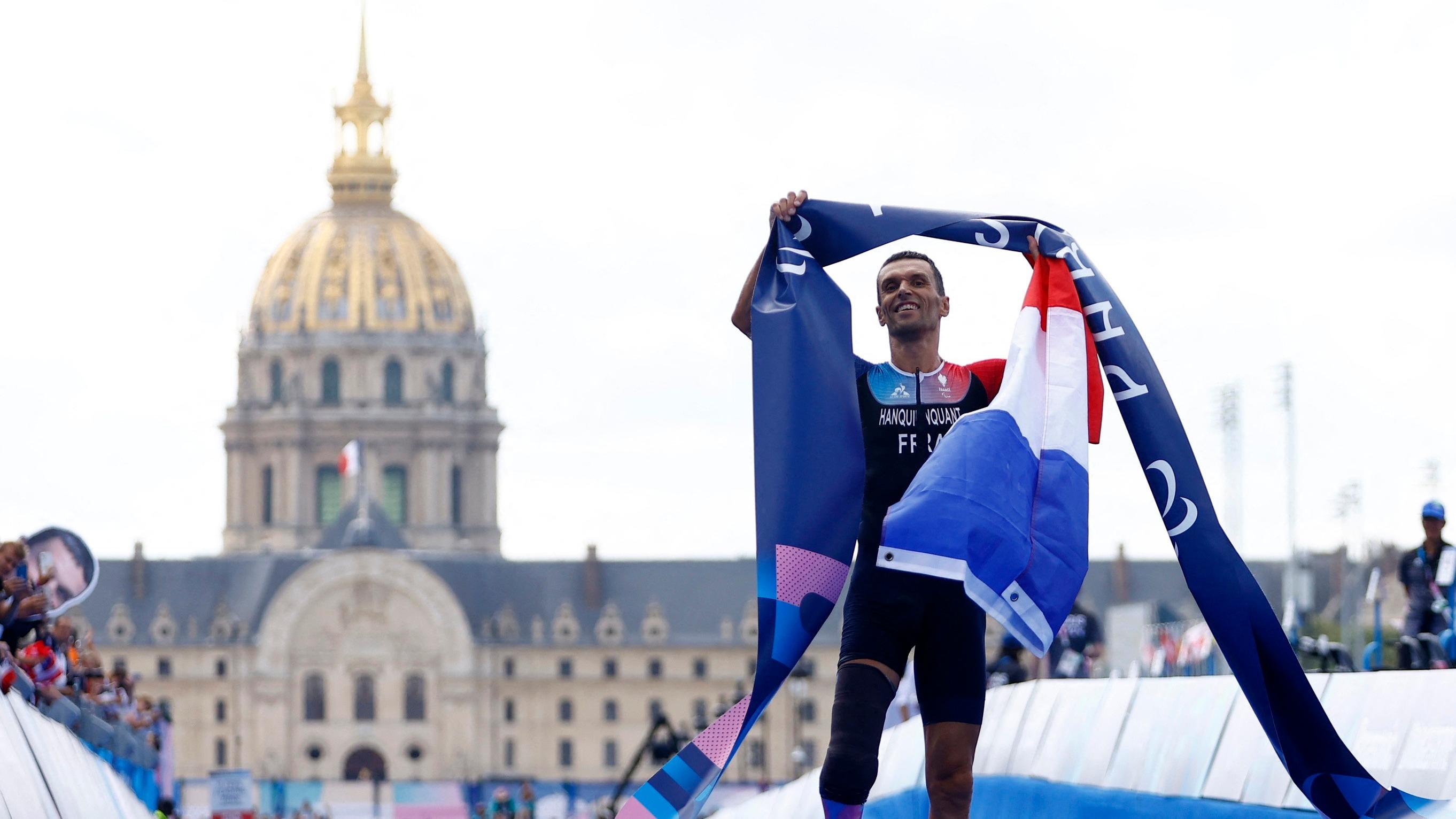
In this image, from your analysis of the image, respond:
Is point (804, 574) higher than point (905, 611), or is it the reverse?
point (804, 574)

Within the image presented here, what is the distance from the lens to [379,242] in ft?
475

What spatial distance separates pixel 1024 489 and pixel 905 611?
0.53 metres

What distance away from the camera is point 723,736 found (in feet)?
24.8

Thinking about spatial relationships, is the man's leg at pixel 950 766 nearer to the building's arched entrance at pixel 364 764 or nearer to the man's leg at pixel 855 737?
the man's leg at pixel 855 737

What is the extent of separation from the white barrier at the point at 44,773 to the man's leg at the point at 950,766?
3.05 meters

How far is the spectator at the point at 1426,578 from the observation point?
42.6 ft

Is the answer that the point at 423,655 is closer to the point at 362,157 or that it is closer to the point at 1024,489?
the point at 362,157

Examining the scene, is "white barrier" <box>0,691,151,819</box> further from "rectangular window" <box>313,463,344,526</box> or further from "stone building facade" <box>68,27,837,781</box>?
"rectangular window" <box>313,463,344,526</box>

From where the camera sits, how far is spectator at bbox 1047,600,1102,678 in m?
25.3

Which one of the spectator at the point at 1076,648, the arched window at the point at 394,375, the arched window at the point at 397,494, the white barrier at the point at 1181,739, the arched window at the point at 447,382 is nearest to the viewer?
the white barrier at the point at 1181,739

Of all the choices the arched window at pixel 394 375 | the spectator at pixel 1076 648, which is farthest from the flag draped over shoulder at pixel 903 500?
the arched window at pixel 394 375

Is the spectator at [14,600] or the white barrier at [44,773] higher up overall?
the spectator at [14,600]

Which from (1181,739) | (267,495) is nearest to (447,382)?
(267,495)

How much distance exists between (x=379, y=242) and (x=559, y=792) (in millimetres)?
50130
